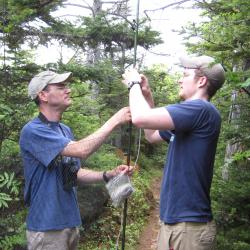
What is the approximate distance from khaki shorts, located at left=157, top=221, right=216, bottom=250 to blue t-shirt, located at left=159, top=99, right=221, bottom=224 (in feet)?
0.15

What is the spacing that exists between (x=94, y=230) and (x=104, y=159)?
1669mm

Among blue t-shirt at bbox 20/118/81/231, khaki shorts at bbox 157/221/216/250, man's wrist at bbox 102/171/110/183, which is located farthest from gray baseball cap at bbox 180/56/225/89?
man's wrist at bbox 102/171/110/183

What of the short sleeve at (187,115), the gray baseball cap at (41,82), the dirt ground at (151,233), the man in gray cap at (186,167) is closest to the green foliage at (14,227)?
the gray baseball cap at (41,82)

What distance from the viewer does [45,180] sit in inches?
132

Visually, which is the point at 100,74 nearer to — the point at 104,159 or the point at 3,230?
the point at 104,159

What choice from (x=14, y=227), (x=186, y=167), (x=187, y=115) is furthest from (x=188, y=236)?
(x=14, y=227)

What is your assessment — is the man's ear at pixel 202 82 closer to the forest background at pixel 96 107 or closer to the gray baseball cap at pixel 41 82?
the forest background at pixel 96 107

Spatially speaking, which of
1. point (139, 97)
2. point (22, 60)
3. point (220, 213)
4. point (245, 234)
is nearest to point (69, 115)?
point (22, 60)

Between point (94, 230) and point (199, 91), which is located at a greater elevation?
point (199, 91)

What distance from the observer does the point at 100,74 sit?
8398 millimetres

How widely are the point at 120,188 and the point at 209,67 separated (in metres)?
1.31

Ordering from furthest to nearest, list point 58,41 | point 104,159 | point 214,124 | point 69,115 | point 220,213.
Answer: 1. point 58,41
2. point 104,159
3. point 69,115
4. point 220,213
5. point 214,124

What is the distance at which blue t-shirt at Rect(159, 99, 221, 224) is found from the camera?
272 centimetres

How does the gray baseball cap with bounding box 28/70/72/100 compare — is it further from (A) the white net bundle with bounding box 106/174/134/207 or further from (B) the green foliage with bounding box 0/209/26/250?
(B) the green foliage with bounding box 0/209/26/250
